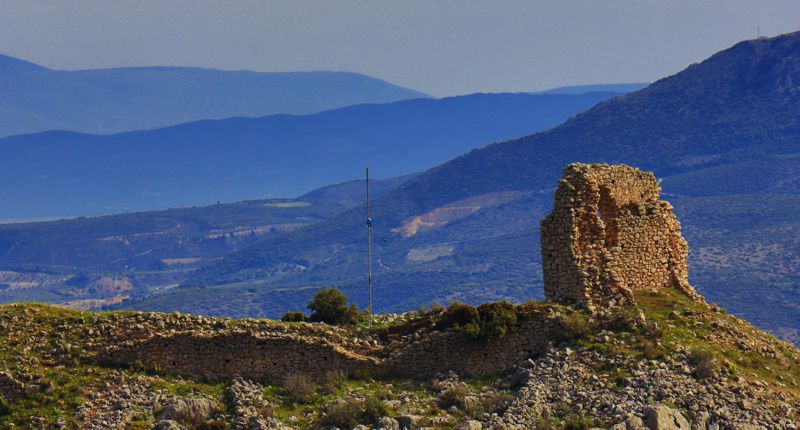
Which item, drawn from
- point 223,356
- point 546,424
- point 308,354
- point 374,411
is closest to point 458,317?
point 308,354

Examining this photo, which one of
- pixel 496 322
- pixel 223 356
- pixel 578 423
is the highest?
pixel 496 322

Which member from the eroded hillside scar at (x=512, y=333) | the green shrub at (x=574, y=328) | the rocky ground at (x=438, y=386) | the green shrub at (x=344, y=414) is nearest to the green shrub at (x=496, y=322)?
the eroded hillside scar at (x=512, y=333)

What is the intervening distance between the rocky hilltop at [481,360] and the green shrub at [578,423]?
5 centimetres

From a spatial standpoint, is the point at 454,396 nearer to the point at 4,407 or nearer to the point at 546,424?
the point at 546,424

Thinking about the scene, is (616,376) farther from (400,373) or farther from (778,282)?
(778,282)

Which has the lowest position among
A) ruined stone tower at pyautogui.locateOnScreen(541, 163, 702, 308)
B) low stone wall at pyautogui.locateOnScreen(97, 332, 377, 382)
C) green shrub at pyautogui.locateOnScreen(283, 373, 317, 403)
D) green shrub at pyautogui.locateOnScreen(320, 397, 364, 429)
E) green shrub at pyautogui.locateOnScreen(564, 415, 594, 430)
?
green shrub at pyautogui.locateOnScreen(564, 415, 594, 430)

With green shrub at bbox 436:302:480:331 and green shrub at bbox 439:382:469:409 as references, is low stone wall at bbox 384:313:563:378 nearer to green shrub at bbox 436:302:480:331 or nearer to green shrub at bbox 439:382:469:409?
green shrub at bbox 436:302:480:331

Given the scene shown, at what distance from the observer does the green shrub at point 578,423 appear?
25.8 m

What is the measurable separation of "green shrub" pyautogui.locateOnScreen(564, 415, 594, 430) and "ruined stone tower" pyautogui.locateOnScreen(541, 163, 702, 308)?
175 inches

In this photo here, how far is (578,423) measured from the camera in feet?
84.9

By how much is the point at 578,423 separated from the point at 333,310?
315 inches

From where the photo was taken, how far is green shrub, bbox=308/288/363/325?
1262 inches

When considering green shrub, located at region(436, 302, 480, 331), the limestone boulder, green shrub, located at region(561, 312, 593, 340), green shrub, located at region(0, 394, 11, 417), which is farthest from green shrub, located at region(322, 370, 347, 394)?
the limestone boulder

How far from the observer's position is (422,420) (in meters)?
27.0
